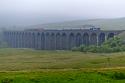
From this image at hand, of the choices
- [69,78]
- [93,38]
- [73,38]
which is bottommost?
[73,38]

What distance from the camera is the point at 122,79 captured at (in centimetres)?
4875

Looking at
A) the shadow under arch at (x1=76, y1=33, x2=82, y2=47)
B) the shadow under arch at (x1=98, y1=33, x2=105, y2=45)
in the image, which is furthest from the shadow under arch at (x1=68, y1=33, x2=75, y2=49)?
the shadow under arch at (x1=98, y1=33, x2=105, y2=45)

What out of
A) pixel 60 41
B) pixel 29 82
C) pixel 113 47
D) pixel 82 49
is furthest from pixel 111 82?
pixel 60 41

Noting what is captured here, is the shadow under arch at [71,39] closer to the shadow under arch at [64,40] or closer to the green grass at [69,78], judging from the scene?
the shadow under arch at [64,40]

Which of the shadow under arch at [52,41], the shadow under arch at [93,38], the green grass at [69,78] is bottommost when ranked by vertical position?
the shadow under arch at [52,41]

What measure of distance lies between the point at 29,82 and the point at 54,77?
13.3ft

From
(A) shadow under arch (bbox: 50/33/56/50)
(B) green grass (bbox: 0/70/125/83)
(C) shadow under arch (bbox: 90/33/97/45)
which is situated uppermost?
(B) green grass (bbox: 0/70/125/83)

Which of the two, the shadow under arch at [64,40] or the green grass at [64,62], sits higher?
A: the green grass at [64,62]

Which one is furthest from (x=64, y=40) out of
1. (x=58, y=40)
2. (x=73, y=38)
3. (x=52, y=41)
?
(x=52, y=41)

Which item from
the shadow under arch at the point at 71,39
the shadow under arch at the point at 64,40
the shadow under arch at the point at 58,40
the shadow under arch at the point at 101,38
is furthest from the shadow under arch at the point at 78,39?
the shadow under arch at the point at 101,38

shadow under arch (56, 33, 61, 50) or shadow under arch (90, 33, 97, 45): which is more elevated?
shadow under arch (90, 33, 97, 45)

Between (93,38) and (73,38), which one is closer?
(93,38)

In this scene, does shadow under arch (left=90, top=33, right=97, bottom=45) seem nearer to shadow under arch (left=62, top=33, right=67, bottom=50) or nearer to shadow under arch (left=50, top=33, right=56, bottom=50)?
shadow under arch (left=62, top=33, right=67, bottom=50)

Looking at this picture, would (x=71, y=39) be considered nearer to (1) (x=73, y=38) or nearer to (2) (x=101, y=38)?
(1) (x=73, y=38)
